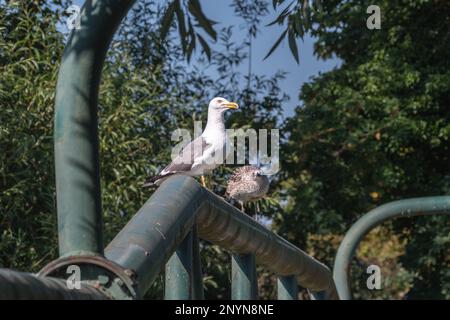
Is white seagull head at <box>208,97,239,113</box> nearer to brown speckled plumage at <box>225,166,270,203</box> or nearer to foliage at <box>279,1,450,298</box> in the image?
brown speckled plumage at <box>225,166,270,203</box>

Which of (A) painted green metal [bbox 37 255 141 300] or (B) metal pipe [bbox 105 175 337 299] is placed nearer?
(A) painted green metal [bbox 37 255 141 300]

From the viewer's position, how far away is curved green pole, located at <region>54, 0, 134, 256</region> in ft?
6.29

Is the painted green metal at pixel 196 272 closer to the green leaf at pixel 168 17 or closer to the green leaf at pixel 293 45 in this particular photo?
the green leaf at pixel 168 17

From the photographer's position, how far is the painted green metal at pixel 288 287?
3.99 meters

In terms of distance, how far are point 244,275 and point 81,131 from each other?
1.54 m

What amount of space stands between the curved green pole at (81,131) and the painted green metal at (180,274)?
2.32ft

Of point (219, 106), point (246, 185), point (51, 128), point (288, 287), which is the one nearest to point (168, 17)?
point (288, 287)

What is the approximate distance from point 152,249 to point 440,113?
15.6m

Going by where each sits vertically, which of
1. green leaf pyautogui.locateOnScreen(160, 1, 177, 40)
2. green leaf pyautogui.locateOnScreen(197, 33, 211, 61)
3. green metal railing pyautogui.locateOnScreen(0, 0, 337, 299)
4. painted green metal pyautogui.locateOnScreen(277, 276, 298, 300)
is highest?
green leaf pyautogui.locateOnScreen(160, 1, 177, 40)

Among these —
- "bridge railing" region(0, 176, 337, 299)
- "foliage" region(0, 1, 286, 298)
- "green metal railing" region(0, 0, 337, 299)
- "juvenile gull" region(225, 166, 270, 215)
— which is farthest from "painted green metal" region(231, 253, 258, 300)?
"foliage" region(0, 1, 286, 298)

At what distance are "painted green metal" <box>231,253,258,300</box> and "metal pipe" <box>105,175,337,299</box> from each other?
0.04 meters

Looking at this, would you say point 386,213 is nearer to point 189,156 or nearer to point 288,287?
point 189,156

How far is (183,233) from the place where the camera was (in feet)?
8.26

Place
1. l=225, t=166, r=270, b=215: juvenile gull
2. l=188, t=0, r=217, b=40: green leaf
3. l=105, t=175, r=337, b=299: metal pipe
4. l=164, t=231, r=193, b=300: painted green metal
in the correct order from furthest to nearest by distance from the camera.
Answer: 1. l=225, t=166, r=270, b=215: juvenile gull
2. l=188, t=0, r=217, b=40: green leaf
3. l=164, t=231, r=193, b=300: painted green metal
4. l=105, t=175, r=337, b=299: metal pipe
